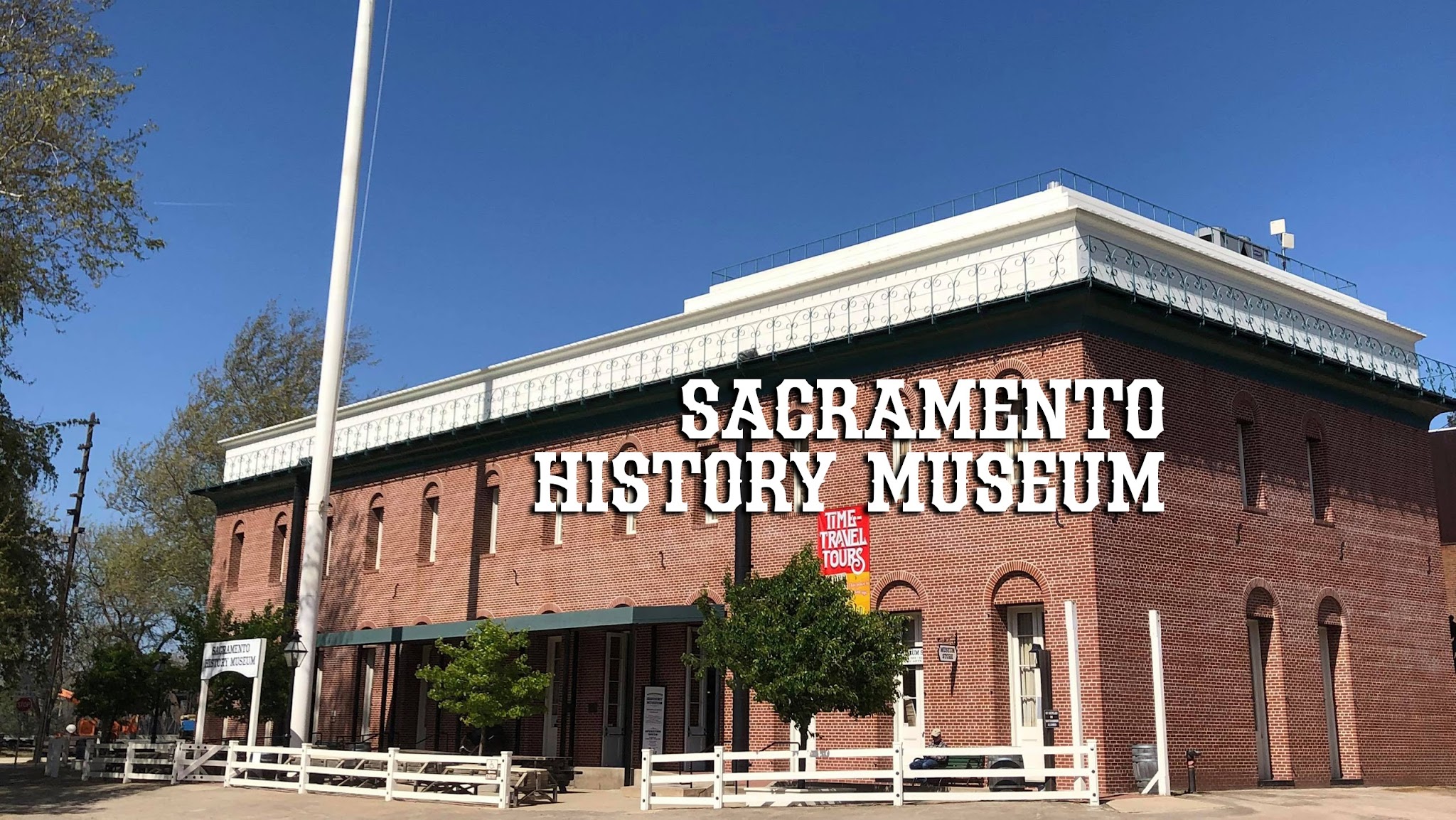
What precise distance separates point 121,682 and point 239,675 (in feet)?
11.4

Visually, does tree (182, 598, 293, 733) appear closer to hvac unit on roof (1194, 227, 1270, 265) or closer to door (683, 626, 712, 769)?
door (683, 626, 712, 769)

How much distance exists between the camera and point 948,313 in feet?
75.3

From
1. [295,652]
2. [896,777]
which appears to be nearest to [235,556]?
[295,652]

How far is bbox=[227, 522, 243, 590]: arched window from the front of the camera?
4041 centimetres

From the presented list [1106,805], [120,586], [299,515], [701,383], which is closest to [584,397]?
[701,383]

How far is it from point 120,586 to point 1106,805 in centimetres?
4348

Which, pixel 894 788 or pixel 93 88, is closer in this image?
pixel 894 788

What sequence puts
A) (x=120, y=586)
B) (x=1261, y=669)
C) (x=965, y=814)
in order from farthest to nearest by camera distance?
(x=120, y=586)
(x=1261, y=669)
(x=965, y=814)

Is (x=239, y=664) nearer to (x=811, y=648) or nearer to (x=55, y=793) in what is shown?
(x=55, y=793)

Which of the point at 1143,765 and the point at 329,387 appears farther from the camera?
the point at 329,387

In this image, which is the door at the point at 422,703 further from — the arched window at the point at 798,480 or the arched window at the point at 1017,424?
the arched window at the point at 1017,424

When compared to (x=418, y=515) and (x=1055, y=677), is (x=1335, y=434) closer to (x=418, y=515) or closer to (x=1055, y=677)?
(x=1055, y=677)

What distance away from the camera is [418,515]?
34.2m

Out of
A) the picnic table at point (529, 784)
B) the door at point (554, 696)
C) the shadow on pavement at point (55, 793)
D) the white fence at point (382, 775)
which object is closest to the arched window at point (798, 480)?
the picnic table at point (529, 784)
